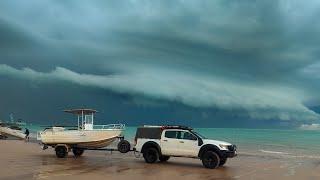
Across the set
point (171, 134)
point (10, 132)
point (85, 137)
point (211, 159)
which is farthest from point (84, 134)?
point (10, 132)

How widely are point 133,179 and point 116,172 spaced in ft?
8.63

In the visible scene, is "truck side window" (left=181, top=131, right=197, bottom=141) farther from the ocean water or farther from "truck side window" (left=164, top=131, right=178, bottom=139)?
the ocean water

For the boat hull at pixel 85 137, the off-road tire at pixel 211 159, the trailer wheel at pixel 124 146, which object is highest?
the boat hull at pixel 85 137

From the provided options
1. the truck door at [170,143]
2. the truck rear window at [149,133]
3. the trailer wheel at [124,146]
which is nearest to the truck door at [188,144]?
the truck door at [170,143]

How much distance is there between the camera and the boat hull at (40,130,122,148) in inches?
1197

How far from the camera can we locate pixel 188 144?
25.4 metres

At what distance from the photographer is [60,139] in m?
30.8

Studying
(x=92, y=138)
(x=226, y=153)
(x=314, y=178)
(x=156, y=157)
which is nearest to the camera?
(x=314, y=178)

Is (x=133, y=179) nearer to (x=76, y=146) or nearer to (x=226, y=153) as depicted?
(x=226, y=153)

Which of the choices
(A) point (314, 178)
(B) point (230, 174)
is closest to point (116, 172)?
(B) point (230, 174)

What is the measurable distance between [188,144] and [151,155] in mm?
2508

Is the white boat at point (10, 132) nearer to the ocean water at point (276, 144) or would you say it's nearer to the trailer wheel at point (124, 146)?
the ocean water at point (276, 144)

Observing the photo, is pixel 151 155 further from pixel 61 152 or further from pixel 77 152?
pixel 77 152

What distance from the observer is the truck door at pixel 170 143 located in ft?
84.8
